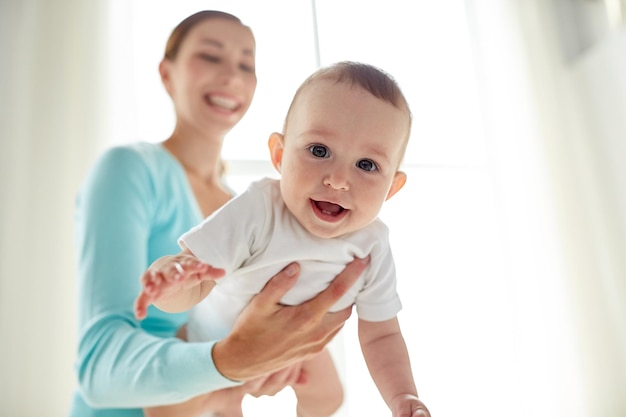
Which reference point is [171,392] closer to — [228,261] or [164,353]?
[164,353]

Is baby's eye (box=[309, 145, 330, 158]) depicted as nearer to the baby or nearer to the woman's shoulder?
the baby

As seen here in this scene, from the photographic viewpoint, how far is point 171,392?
35.6 inches

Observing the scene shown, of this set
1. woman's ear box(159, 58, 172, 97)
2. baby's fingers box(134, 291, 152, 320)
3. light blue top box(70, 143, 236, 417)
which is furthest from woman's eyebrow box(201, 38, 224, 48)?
baby's fingers box(134, 291, 152, 320)

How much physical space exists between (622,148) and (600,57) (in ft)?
1.36

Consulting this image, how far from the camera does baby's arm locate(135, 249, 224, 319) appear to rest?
0.66 m

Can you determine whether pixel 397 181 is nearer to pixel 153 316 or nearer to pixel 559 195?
pixel 153 316

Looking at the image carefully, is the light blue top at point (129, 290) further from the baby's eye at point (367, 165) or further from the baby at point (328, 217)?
A: the baby's eye at point (367, 165)

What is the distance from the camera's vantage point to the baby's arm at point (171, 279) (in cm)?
66

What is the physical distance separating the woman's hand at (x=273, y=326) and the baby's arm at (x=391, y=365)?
0.10 meters

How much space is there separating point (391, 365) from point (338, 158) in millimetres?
375

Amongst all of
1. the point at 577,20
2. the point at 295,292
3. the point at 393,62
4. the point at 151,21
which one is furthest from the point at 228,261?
the point at 577,20

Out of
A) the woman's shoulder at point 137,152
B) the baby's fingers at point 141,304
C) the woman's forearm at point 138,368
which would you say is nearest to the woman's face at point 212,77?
the woman's shoulder at point 137,152

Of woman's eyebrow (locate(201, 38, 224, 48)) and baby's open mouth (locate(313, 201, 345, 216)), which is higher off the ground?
woman's eyebrow (locate(201, 38, 224, 48))

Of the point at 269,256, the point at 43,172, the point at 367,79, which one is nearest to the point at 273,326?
the point at 269,256
